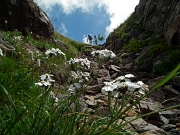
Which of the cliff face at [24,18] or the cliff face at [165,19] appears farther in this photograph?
the cliff face at [24,18]

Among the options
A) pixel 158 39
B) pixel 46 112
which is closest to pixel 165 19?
pixel 158 39

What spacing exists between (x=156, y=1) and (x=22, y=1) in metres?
8.81

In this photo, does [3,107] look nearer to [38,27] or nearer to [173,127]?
[173,127]

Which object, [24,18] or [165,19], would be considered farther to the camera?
[165,19]

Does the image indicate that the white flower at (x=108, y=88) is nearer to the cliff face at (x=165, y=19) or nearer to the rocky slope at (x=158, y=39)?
the rocky slope at (x=158, y=39)

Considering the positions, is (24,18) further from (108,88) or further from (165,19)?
(108,88)

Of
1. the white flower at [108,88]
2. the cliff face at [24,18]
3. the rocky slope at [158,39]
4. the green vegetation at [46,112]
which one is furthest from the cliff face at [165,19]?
the white flower at [108,88]

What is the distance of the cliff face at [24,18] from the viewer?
431 inches

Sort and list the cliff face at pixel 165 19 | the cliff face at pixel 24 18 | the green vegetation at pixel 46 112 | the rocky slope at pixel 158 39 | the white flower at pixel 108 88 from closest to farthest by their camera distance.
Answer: the white flower at pixel 108 88 < the green vegetation at pixel 46 112 < the rocky slope at pixel 158 39 < the cliff face at pixel 165 19 < the cliff face at pixel 24 18

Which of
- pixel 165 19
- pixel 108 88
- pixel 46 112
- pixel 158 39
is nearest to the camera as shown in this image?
pixel 108 88

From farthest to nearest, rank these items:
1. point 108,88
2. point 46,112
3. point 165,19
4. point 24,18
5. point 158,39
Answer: point 165,19 → point 24,18 → point 158,39 → point 46,112 → point 108,88

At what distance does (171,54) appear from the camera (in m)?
8.77

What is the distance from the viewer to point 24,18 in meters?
11.7

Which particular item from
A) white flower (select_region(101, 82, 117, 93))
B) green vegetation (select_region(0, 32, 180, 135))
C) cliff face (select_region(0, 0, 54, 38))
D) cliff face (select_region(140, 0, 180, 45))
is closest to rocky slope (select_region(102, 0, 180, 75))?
cliff face (select_region(140, 0, 180, 45))
